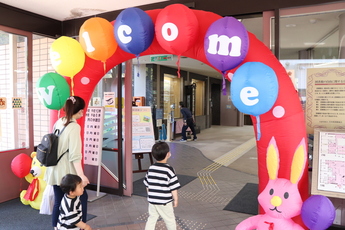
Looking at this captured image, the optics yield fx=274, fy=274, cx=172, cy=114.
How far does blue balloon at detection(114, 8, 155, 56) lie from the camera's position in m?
2.45

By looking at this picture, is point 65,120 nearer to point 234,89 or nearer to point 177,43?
point 177,43

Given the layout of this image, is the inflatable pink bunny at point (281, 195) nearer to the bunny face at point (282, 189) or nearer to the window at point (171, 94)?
the bunny face at point (282, 189)

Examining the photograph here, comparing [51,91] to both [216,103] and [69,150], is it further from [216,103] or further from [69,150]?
[216,103]

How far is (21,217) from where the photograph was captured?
3.37 m

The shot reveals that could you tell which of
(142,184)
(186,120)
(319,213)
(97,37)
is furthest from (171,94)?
(319,213)

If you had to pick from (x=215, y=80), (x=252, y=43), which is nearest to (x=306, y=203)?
(x=252, y=43)

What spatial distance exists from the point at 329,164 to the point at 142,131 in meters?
3.64

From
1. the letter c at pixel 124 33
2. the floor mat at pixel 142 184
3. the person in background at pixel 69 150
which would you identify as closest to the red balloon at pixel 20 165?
the person in background at pixel 69 150

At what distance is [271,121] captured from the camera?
2375 mm

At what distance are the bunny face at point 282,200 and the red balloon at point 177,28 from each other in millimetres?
1399

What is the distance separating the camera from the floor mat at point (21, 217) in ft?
10.3

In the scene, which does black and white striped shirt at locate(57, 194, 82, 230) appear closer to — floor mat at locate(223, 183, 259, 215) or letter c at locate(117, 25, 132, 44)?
letter c at locate(117, 25, 132, 44)

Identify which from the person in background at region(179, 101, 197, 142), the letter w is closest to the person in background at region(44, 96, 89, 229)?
the letter w

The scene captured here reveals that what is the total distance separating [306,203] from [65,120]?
7.29 ft
